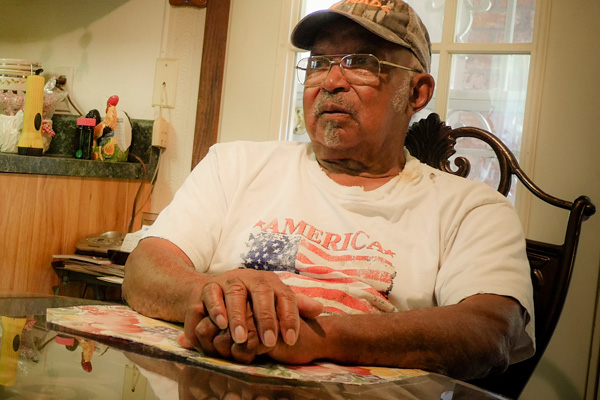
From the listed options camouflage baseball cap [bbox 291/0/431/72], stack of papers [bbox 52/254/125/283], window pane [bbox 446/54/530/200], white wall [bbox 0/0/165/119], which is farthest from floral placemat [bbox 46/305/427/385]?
white wall [bbox 0/0/165/119]

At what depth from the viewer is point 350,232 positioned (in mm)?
1223

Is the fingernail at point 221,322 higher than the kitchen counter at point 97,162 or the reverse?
the reverse

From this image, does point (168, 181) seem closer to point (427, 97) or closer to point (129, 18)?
point (129, 18)

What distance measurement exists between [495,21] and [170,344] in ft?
4.89

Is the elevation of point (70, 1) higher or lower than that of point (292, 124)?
higher

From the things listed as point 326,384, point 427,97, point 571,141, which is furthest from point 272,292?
point 571,141

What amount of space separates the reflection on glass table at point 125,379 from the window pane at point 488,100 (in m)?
1.19

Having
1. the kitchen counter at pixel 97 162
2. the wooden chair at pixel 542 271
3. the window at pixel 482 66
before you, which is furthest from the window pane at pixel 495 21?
the kitchen counter at pixel 97 162

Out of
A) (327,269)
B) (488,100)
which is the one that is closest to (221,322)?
(327,269)

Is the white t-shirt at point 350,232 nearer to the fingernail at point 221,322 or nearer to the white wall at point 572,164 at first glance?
the fingernail at point 221,322

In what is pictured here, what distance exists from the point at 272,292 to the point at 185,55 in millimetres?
1608

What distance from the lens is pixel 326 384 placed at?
683mm

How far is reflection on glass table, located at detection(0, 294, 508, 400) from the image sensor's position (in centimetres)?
55

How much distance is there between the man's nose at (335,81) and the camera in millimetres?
1337
